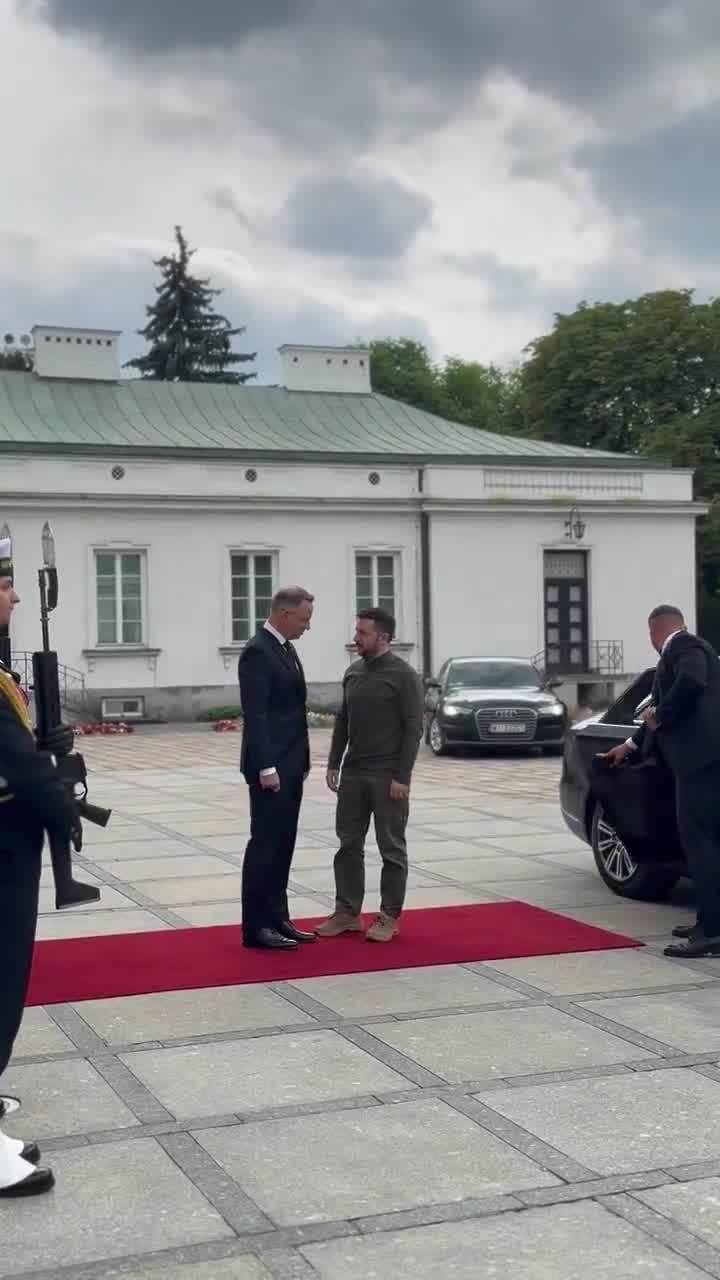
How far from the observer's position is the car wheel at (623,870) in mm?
9727

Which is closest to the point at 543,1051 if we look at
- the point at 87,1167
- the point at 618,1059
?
the point at 618,1059

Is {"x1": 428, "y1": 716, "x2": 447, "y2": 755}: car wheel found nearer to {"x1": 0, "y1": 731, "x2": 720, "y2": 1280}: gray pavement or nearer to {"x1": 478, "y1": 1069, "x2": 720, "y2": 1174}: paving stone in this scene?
{"x1": 0, "y1": 731, "x2": 720, "y2": 1280}: gray pavement

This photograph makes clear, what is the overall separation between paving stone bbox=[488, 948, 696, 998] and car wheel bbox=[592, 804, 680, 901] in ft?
4.96

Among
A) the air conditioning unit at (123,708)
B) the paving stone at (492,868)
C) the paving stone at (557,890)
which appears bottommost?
the air conditioning unit at (123,708)

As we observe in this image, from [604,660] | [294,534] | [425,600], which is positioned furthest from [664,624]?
[604,660]

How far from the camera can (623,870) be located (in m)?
9.95

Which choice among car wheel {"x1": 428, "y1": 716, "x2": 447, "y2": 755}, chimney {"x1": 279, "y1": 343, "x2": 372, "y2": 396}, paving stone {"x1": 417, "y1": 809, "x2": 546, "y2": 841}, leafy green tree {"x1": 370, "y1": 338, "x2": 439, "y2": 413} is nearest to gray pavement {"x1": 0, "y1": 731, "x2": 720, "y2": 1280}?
paving stone {"x1": 417, "y1": 809, "x2": 546, "y2": 841}

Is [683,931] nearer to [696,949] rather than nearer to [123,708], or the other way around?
[696,949]

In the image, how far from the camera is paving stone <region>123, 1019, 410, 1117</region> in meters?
5.62

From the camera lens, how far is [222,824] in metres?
14.1

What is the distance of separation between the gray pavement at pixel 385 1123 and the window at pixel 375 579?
25.0 metres

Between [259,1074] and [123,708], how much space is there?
87.5ft

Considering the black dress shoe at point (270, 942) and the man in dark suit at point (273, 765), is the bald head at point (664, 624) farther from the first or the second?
the black dress shoe at point (270, 942)

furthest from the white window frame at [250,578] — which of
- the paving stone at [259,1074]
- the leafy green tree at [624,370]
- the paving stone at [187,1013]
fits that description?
the paving stone at [259,1074]
